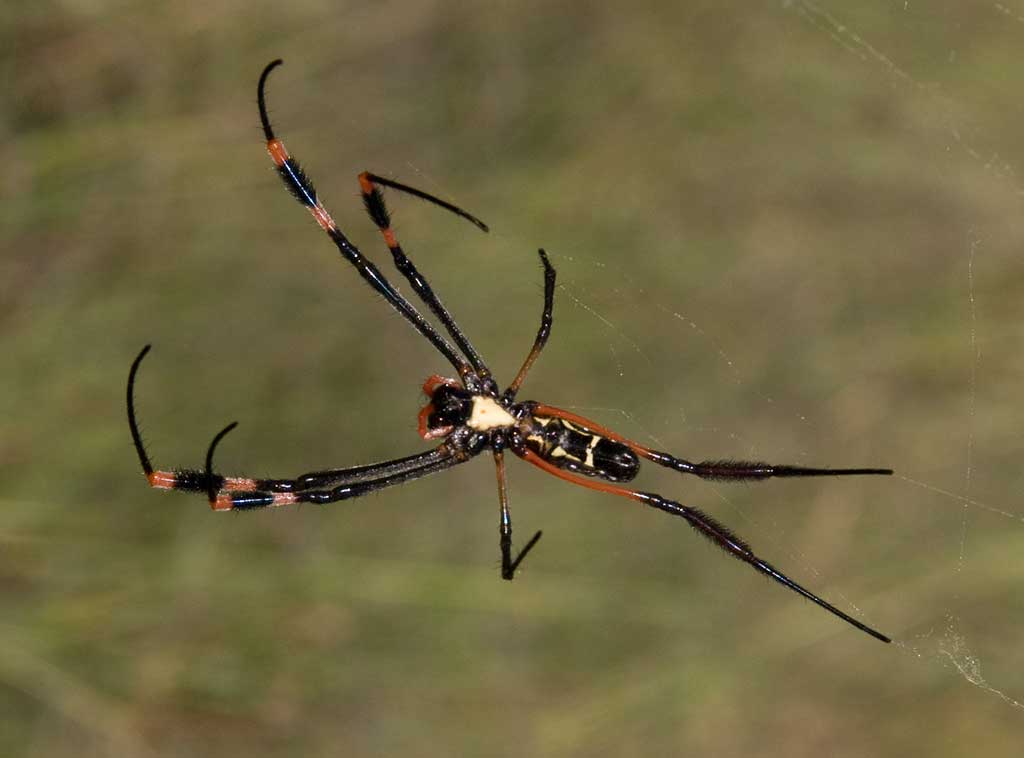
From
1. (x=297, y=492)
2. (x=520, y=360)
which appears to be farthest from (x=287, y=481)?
(x=520, y=360)

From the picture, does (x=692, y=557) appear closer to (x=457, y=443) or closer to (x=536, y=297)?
(x=536, y=297)

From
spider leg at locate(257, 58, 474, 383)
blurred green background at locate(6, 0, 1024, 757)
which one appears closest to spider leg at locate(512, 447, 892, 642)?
spider leg at locate(257, 58, 474, 383)

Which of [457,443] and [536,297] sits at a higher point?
[536,297]

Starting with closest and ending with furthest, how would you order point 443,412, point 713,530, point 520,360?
point 713,530
point 443,412
point 520,360

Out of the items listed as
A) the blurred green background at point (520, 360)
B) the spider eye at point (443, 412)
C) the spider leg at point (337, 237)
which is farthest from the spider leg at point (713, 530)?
the blurred green background at point (520, 360)

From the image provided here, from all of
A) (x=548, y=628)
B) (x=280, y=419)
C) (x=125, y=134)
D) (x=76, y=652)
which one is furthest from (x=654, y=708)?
(x=125, y=134)

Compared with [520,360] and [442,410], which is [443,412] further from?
[520,360]

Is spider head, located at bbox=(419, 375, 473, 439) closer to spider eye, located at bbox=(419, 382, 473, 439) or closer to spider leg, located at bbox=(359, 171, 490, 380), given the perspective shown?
spider eye, located at bbox=(419, 382, 473, 439)
